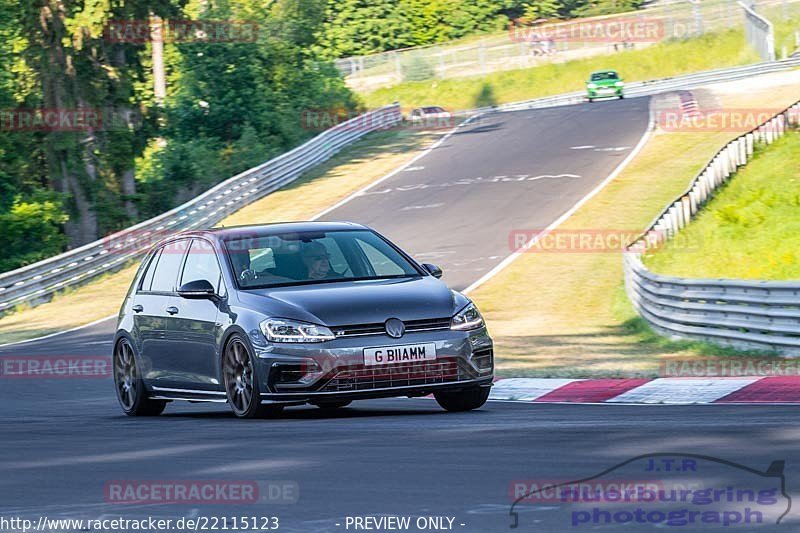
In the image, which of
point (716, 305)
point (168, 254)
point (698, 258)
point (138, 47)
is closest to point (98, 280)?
point (138, 47)

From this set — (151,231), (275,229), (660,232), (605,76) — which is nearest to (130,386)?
(275,229)

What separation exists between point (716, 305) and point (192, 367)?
7808 mm

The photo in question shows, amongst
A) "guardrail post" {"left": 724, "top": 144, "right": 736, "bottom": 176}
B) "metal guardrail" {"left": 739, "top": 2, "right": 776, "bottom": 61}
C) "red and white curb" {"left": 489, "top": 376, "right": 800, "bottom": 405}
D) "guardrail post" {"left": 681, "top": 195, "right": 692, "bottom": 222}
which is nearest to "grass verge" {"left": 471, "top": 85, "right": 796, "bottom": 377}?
"red and white curb" {"left": 489, "top": 376, "right": 800, "bottom": 405}

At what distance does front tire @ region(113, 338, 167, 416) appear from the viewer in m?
12.9

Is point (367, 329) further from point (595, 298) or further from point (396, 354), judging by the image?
point (595, 298)

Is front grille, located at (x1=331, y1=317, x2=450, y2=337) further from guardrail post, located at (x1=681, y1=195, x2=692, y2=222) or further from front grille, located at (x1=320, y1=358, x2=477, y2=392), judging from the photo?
guardrail post, located at (x1=681, y1=195, x2=692, y2=222)

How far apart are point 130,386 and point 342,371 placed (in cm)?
305

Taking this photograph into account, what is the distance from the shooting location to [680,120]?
162 ft

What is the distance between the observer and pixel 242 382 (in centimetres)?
1119

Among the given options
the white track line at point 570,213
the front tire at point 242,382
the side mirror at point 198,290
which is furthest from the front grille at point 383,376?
the white track line at point 570,213

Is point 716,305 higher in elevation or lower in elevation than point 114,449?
lower

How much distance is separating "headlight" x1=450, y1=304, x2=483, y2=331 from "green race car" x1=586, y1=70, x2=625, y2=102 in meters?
52.5

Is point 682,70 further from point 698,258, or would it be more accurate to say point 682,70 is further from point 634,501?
point 634,501

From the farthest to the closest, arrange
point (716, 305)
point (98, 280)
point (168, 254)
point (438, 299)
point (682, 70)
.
Result: point (682, 70)
point (98, 280)
point (716, 305)
point (168, 254)
point (438, 299)
